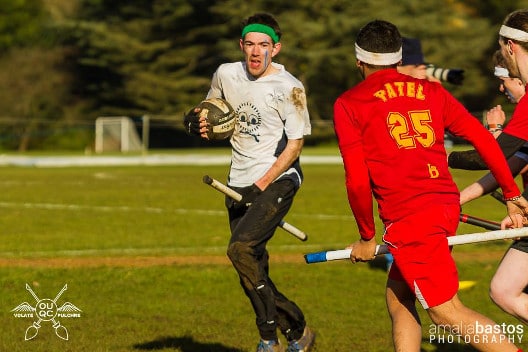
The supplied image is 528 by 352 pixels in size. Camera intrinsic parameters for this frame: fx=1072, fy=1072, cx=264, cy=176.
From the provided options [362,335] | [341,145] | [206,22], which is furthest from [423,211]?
[206,22]

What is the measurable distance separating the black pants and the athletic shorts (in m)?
2.31

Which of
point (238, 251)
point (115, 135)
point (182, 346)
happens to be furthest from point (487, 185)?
point (115, 135)

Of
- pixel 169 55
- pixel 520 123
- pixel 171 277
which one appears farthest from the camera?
pixel 169 55

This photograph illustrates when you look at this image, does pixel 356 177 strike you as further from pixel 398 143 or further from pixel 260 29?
pixel 260 29

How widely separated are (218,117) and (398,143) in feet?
8.38

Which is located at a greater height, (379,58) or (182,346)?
(379,58)

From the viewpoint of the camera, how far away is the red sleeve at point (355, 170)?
20.7 ft

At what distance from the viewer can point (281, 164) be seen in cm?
873

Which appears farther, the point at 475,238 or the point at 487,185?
the point at 487,185

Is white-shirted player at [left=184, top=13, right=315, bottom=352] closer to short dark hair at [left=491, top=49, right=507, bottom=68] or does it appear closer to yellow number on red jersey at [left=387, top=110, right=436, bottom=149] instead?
short dark hair at [left=491, top=49, right=507, bottom=68]

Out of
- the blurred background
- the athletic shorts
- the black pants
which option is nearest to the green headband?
the black pants

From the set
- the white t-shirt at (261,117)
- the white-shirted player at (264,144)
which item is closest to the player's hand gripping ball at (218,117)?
the white-shirted player at (264,144)

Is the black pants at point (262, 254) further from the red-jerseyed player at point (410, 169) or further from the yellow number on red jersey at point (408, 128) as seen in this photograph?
the yellow number on red jersey at point (408, 128)

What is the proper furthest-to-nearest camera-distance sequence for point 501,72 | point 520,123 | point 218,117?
point 218,117, point 501,72, point 520,123
